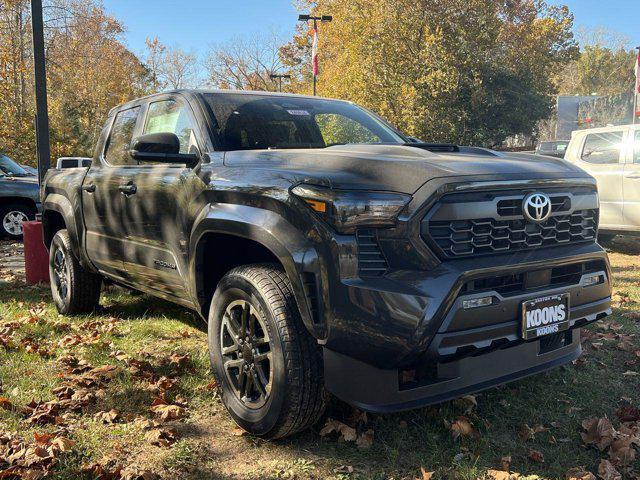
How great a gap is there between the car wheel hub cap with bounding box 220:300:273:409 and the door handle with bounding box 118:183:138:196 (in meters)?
1.36

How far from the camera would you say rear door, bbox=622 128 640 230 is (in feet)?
27.3

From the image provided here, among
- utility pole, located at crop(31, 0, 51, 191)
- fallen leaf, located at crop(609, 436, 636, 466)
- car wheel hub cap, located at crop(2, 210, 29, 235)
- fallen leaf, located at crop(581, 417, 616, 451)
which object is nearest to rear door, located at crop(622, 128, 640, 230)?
fallen leaf, located at crop(581, 417, 616, 451)

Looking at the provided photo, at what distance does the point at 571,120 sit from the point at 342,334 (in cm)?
4474

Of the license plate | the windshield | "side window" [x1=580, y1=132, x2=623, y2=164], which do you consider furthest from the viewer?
"side window" [x1=580, y1=132, x2=623, y2=164]

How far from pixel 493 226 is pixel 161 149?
190 centimetres

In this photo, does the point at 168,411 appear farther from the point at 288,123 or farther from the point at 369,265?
the point at 288,123

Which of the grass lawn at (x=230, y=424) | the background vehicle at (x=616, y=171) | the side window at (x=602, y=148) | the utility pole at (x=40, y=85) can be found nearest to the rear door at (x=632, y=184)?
the background vehicle at (x=616, y=171)

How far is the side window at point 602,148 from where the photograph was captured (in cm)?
867

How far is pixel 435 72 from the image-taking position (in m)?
25.8

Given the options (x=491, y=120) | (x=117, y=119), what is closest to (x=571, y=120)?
(x=491, y=120)

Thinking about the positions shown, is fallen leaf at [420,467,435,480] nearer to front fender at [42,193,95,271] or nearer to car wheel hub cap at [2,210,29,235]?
front fender at [42,193,95,271]

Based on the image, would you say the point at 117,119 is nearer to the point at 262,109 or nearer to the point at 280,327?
the point at 262,109

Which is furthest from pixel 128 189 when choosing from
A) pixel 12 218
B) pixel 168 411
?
pixel 12 218

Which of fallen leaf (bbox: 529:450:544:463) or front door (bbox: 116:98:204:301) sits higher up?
front door (bbox: 116:98:204:301)
